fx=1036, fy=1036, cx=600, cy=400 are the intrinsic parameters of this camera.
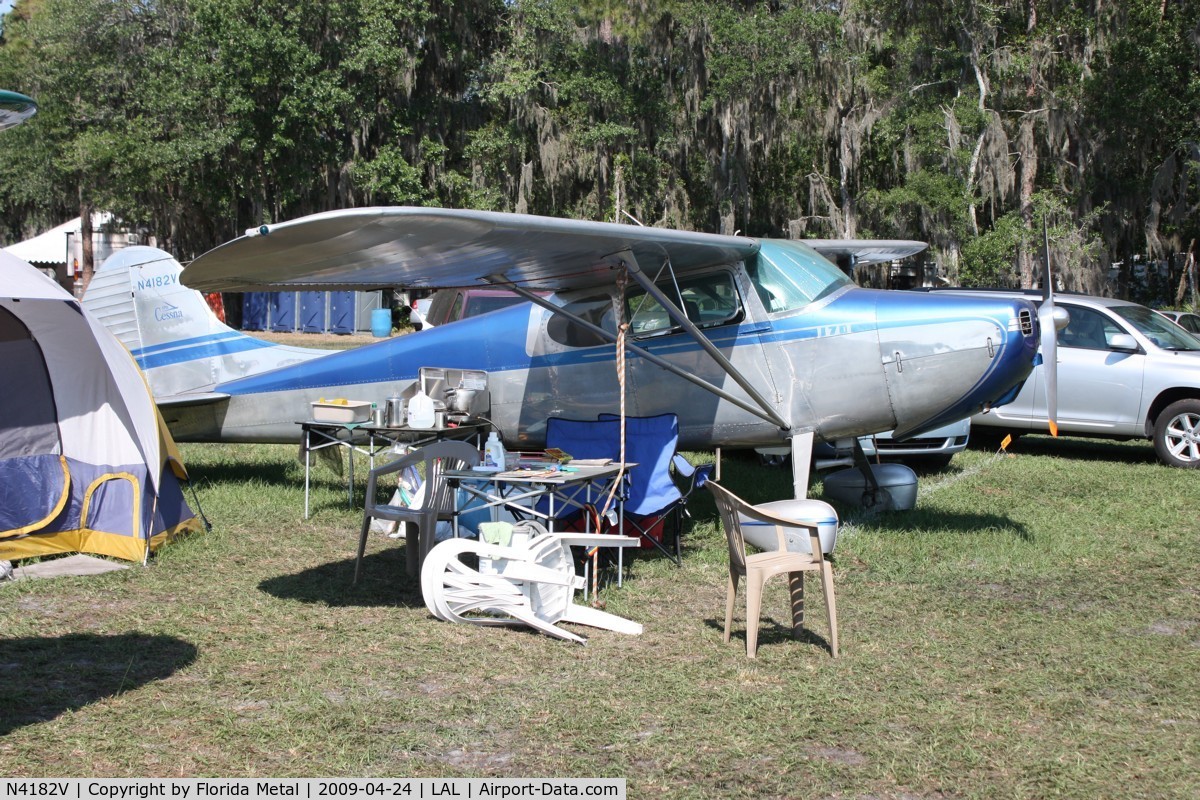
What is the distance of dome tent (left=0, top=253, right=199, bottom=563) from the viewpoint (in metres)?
7.13

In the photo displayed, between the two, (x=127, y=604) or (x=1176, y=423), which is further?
(x=1176, y=423)

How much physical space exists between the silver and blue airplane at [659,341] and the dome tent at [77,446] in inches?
61.4

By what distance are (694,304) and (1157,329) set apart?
22.1ft

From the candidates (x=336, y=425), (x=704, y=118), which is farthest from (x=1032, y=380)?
(x=704, y=118)

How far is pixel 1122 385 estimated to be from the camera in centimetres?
1116

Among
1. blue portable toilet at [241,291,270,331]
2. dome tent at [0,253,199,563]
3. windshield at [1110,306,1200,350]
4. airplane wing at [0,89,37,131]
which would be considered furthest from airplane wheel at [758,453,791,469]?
blue portable toilet at [241,291,270,331]

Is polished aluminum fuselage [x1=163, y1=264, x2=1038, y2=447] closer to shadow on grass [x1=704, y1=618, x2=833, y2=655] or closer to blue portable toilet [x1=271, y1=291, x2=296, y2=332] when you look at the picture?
shadow on grass [x1=704, y1=618, x2=833, y2=655]

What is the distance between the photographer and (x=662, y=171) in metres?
33.7

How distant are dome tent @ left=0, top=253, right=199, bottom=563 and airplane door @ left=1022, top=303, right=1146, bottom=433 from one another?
8824 mm

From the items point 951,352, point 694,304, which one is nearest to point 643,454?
point 694,304

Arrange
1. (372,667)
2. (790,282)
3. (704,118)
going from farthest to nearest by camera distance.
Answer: (704,118) → (790,282) → (372,667)

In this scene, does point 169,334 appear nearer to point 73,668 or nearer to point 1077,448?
point 73,668

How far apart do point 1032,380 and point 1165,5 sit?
20.3 m

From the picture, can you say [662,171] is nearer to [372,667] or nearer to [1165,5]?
[1165,5]
